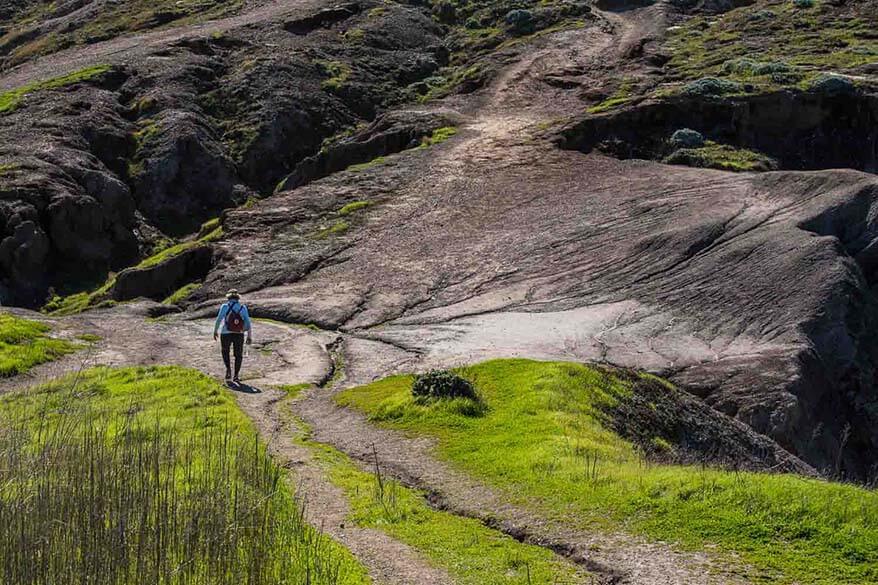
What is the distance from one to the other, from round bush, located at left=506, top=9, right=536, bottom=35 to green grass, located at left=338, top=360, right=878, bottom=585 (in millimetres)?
77457

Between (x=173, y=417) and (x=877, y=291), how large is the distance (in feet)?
108

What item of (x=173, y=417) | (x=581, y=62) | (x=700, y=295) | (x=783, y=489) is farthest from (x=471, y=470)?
(x=581, y=62)

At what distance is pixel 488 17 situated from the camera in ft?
348

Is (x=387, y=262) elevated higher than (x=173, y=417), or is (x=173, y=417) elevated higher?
(x=173, y=417)

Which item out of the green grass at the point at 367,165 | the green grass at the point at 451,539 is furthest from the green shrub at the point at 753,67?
the green grass at the point at 451,539

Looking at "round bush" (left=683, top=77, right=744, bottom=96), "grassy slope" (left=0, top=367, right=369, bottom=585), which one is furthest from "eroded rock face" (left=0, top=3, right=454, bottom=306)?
"grassy slope" (left=0, top=367, right=369, bottom=585)

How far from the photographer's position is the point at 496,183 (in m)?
61.1

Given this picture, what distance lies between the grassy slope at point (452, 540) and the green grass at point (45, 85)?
211 feet

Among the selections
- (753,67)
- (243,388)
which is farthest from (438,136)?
(243,388)

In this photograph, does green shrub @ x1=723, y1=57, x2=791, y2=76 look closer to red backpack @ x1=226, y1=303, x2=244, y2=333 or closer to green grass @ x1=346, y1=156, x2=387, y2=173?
green grass @ x1=346, y1=156, x2=387, y2=173

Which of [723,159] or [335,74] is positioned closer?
[723,159]

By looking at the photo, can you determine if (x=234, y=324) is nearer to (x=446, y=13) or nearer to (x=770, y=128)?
(x=770, y=128)

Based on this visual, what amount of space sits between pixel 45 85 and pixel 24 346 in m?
47.2

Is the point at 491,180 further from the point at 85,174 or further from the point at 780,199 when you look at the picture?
the point at 85,174
